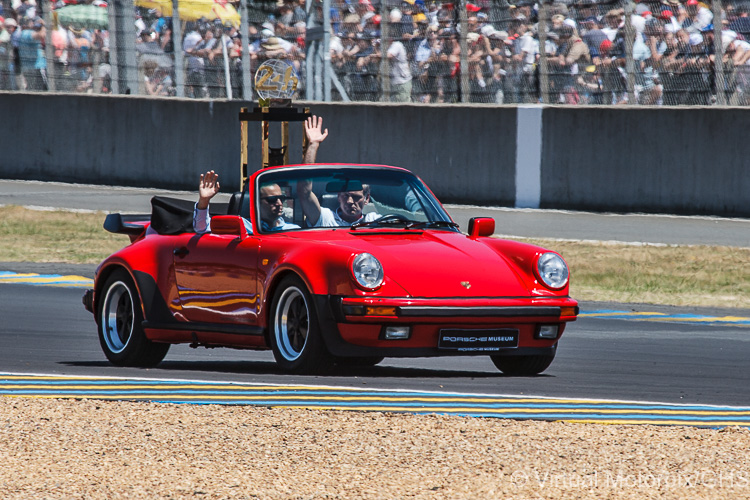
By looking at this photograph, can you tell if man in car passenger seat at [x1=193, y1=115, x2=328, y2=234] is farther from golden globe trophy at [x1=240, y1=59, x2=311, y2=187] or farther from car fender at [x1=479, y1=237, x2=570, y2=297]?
golden globe trophy at [x1=240, y1=59, x2=311, y2=187]

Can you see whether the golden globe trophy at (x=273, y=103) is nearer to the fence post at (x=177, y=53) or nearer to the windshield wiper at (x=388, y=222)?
the windshield wiper at (x=388, y=222)

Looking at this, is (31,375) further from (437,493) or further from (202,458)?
(437,493)

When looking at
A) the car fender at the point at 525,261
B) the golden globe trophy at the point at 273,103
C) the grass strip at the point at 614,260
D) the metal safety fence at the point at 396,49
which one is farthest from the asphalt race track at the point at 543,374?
the metal safety fence at the point at 396,49

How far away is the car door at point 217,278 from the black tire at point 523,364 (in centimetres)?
160

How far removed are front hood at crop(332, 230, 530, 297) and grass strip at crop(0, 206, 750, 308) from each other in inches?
226

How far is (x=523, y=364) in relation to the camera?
9.35m

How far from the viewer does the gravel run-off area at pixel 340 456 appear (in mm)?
5828

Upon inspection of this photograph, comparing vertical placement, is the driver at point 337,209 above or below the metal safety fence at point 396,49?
below

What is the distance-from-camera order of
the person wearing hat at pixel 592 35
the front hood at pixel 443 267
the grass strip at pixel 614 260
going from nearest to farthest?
the front hood at pixel 443 267 < the grass strip at pixel 614 260 < the person wearing hat at pixel 592 35

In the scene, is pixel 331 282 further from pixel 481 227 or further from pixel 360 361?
pixel 481 227

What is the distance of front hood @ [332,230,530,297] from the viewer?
338 inches

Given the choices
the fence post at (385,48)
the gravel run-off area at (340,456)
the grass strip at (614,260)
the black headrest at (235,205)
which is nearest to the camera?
the gravel run-off area at (340,456)

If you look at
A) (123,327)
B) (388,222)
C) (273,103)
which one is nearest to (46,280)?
(273,103)

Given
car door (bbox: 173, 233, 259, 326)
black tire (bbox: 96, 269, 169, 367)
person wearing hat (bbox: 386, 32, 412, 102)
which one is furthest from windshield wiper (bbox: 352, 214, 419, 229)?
person wearing hat (bbox: 386, 32, 412, 102)
